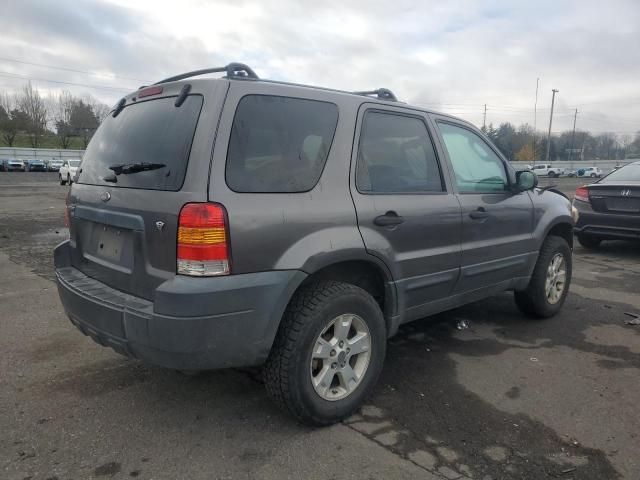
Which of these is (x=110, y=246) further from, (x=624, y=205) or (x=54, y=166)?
(x=54, y=166)

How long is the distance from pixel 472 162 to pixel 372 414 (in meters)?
2.13

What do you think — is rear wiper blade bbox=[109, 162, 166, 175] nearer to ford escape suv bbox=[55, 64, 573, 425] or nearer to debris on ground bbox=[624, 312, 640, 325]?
ford escape suv bbox=[55, 64, 573, 425]

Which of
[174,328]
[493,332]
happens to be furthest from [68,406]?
[493,332]

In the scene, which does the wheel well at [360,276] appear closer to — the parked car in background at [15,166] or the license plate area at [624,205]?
the license plate area at [624,205]

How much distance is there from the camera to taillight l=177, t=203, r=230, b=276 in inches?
95.0

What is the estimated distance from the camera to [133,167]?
278 cm

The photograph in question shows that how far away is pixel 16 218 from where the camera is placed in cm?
1207

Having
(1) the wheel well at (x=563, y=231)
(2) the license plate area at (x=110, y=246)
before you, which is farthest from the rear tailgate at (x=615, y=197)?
(2) the license plate area at (x=110, y=246)

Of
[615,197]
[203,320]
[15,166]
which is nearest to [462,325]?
[203,320]

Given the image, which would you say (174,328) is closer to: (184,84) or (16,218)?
(184,84)

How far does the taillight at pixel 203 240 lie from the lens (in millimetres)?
2412

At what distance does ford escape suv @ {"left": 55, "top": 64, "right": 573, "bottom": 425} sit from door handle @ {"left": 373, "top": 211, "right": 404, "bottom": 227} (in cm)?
1

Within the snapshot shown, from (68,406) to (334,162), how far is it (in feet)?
7.14

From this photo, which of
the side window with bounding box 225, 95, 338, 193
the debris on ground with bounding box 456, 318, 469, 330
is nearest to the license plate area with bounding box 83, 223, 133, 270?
the side window with bounding box 225, 95, 338, 193
